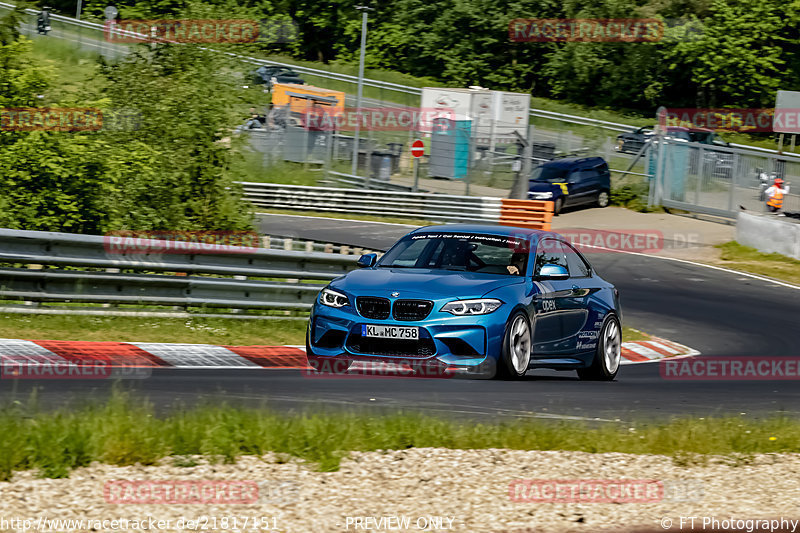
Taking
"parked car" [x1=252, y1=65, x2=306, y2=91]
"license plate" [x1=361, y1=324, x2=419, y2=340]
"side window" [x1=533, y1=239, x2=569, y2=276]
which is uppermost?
"parked car" [x1=252, y1=65, x2=306, y2=91]

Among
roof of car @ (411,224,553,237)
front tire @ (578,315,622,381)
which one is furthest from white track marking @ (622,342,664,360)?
roof of car @ (411,224,553,237)

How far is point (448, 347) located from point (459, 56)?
58050mm

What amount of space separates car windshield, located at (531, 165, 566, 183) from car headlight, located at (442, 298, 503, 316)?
24784mm

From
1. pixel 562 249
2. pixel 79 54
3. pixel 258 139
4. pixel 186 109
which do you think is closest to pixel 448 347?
pixel 562 249

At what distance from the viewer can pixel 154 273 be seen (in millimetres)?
13680

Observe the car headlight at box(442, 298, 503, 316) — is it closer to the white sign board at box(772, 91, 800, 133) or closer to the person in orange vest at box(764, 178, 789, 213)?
the person in orange vest at box(764, 178, 789, 213)

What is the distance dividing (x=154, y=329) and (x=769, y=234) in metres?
18.7

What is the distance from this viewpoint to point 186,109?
1797 centimetres

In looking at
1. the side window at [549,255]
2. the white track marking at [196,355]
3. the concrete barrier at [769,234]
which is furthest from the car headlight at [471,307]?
the concrete barrier at [769,234]

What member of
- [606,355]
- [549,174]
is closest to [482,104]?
[549,174]

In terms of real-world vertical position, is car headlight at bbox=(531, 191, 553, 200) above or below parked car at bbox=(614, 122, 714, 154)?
below

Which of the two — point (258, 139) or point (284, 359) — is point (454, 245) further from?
point (258, 139)

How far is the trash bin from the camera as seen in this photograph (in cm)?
3662

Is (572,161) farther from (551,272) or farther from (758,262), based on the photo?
(551,272)
